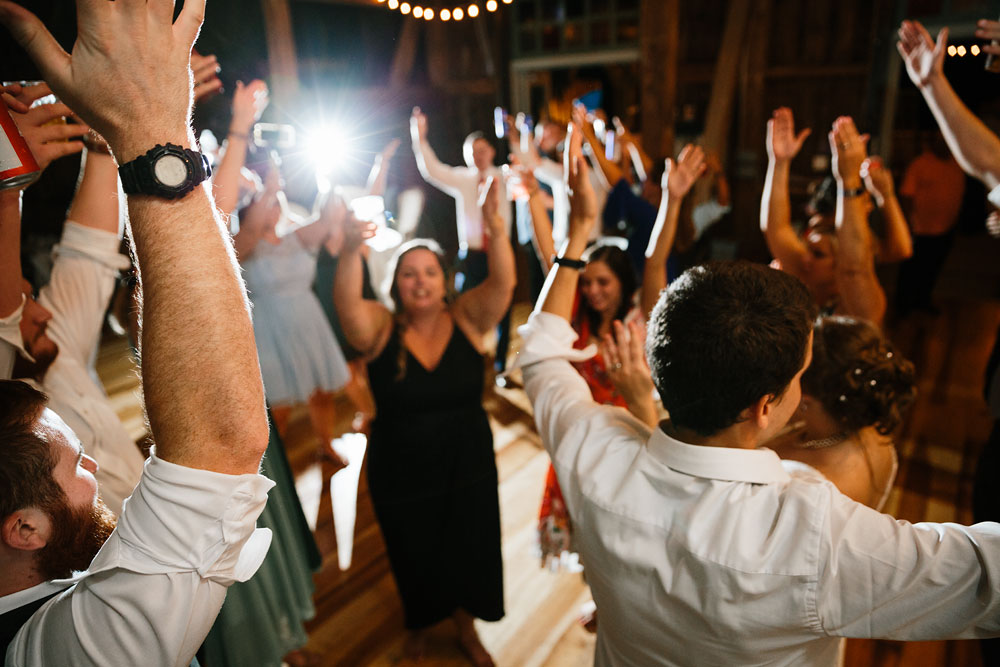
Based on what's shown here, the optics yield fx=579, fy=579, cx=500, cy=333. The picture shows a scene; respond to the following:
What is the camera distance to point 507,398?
157 inches

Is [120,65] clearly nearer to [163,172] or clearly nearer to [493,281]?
[163,172]

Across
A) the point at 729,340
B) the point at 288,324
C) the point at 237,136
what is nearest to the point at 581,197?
the point at 729,340

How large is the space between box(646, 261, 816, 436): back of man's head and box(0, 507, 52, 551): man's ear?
0.81 m

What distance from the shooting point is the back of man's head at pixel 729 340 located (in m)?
0.77

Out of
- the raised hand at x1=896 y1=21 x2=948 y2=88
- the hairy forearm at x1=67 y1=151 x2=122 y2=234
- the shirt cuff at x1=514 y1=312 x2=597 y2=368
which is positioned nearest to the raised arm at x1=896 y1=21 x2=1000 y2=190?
the raised hand at x1=896 y1=21 x2=948 y2=88

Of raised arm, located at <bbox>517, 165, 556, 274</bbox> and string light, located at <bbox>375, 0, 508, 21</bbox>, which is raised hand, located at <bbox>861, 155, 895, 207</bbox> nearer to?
raised arm, located at <bbox>517, 165, 556, 274</bbox>

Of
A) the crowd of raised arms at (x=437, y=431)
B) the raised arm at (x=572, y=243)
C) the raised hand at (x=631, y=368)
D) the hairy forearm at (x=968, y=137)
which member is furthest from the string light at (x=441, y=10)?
→ the raised hand at (x=631, y=368)

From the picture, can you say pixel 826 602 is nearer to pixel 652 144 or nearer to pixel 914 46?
pixel 914 46

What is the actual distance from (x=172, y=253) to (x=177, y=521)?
250 millimetres

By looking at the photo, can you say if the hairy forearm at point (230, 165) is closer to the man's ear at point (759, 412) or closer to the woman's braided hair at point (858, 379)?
the man's ear at point (759, 412)

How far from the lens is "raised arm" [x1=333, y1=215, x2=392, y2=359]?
1773 mm

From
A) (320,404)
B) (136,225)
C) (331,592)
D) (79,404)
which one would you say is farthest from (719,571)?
(320,404)

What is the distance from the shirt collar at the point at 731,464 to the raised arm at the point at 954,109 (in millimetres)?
1064

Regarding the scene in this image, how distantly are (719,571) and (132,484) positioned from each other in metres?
1.26
